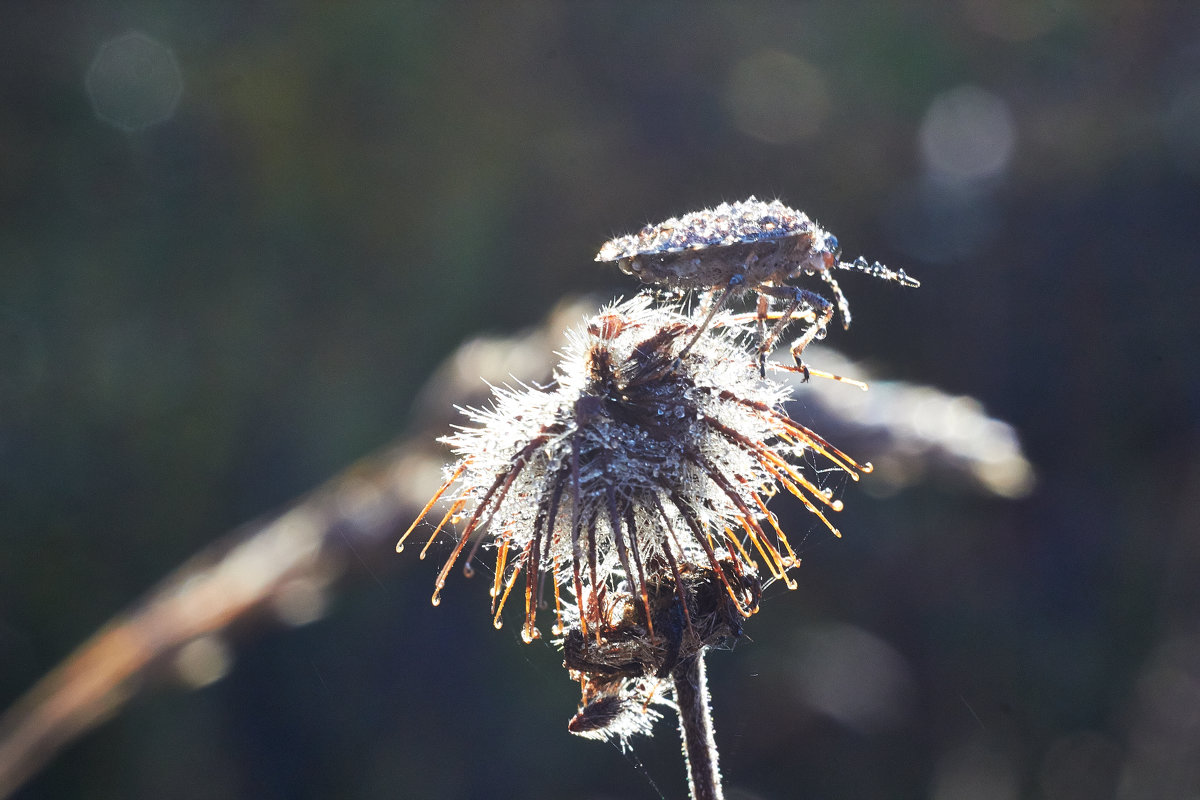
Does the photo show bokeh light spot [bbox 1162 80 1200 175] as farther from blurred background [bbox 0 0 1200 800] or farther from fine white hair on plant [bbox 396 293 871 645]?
fine white hair on plant [bbox 396 293 871 645]

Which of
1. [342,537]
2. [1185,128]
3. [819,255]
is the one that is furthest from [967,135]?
[342,537]

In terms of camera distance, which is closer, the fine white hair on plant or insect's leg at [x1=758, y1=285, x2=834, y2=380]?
the fine white hair on plant

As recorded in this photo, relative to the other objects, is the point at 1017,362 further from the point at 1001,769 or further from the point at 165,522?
the point at 165,522

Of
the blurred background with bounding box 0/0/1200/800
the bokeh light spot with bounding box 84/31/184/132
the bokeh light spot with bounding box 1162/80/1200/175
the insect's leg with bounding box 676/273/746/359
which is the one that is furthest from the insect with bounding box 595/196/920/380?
the bokeh light spot with bounding box 84/31/184/132

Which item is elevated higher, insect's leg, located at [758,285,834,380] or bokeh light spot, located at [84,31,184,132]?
bokeh light spot, located at [84,31,184,132]

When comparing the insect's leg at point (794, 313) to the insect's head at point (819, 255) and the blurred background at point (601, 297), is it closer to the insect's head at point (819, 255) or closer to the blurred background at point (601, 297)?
the insect's head at point (819, 255)

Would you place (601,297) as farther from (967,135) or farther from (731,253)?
(967,135)
